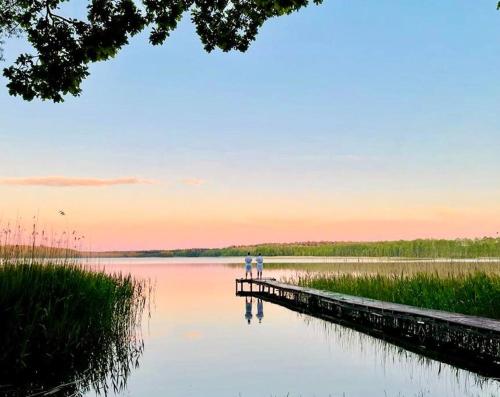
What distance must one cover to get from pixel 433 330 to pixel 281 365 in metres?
4.12

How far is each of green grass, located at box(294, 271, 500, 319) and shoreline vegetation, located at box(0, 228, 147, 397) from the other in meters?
Answer: 7.86

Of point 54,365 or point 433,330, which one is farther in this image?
point 433,330

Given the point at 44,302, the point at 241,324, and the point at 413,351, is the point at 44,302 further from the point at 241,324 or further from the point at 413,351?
the point at 241,324

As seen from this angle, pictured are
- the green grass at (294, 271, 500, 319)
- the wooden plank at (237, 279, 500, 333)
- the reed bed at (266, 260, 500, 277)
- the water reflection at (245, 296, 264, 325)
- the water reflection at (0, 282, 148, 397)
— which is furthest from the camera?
the water reflection at (245, 296, 264, 325)

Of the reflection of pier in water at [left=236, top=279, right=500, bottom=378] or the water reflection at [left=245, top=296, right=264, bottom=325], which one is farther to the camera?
the water reflection at [left=245, top=296, right=264, bottom=325]

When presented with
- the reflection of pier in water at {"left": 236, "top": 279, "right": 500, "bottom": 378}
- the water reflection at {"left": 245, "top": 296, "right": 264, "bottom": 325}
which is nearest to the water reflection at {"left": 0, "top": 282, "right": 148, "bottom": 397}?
the reflection of pier in water at {"left": 236, "top": 279, "right": 500, "bottom": 378}

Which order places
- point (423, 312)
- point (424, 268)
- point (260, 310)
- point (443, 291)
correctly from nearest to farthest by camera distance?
point (423, 312) < point (443, 291) < point (260, 310) < point (424, 268)

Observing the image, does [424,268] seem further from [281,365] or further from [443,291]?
[281,365]

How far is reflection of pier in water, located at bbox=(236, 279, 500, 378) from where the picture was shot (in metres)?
11.4

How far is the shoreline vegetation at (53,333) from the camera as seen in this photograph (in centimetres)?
902

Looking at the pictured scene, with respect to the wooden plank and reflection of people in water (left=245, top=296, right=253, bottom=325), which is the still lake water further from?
reflection of people in water (left=245, top=296, right=253, bottom=325)

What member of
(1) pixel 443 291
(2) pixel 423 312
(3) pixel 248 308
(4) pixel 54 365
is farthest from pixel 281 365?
(3) pixel 248 308

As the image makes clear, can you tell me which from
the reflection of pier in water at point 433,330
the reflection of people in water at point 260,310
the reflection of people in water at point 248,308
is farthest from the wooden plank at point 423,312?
the reflection of people in water at point 248,308

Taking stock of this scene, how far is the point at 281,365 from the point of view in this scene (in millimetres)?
12781
